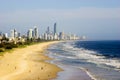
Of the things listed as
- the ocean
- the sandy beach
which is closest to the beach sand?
the sandy beach

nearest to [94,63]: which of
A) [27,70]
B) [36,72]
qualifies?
[27,70]

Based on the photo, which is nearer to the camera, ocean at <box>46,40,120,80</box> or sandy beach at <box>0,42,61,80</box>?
sandy beach at <box>0,42,61,80</box>

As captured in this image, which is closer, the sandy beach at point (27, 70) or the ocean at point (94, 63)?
the sandy beach at point (27, 70)

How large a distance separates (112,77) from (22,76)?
29.9ft

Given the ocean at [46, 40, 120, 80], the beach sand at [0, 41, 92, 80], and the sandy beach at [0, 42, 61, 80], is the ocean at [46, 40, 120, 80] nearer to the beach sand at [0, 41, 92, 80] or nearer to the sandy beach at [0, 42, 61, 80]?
the beach sand at [0, 41, 92, 80]

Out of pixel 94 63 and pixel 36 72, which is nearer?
pixel 36 72

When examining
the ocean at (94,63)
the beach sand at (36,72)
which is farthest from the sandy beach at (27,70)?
the ocean at (94,63)

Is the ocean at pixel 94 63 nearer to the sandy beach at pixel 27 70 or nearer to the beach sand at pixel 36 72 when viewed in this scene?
the beach sand at pixel 36 72

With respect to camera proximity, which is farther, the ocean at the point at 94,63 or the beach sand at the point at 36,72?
the ocean at the point at 94,63

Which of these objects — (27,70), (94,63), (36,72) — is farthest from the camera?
(94,63)

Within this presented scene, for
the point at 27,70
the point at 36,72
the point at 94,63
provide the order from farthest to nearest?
the point at 94,63 < the point at 27,70 < the point at 36,72

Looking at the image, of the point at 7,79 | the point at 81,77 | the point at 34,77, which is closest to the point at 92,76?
the point at 81,77

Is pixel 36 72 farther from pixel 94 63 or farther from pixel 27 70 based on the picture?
pixel 94 63

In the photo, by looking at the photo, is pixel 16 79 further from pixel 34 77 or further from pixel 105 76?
pixel 105 76
